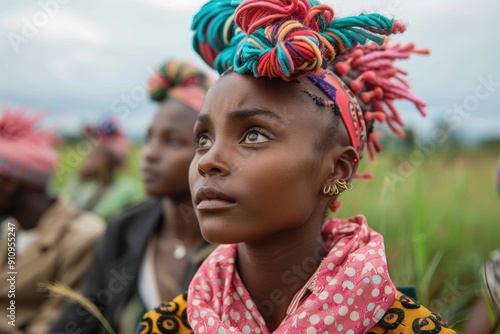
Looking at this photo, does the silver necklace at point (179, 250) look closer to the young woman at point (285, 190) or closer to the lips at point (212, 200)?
the young woman at point (285, 190)

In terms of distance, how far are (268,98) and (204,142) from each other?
Result: 0.72ft

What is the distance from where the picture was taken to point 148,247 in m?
3.02

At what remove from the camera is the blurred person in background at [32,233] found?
3.43 meters

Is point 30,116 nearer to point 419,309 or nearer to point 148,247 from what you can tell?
point 148,247

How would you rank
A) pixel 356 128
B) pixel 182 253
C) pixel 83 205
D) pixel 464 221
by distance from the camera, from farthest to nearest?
pixel 83 205
pixel 464 221
pixel 182 253
pixel 356 128

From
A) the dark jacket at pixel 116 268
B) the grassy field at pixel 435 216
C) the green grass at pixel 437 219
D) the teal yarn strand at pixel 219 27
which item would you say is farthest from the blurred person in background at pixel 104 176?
the teal yarn strand at pixel 219 27

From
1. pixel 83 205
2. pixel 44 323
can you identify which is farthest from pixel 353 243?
pixel 83 205

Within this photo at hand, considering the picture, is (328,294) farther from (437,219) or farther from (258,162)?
(437,219)

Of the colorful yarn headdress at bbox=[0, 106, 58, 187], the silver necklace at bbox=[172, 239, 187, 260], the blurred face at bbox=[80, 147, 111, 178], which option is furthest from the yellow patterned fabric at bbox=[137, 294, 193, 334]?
the blurred face at bbox=[80, 147, 111, 178]

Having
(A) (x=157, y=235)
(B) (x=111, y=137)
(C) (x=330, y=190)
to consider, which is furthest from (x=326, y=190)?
(B) (x=111, y=137)

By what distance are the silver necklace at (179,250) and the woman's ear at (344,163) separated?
1.38m

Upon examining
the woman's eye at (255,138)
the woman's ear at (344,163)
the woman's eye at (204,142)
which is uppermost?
the woman's eye at (255,138)

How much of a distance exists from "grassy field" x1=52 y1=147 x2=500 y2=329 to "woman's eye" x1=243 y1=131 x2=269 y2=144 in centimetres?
88

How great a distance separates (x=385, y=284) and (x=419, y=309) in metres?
0.13
